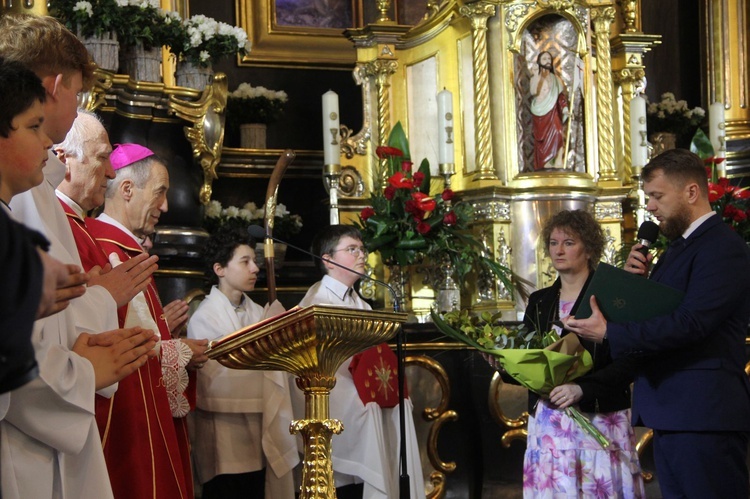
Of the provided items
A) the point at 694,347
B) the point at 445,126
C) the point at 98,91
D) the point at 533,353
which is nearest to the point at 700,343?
the point at 694,347

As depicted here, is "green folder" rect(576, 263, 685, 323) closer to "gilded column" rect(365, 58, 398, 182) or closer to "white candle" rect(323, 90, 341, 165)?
"white candle" rect(323, 90, 341, 165)

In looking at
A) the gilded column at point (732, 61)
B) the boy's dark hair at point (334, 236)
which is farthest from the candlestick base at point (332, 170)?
the gilded column at point (732, 61)

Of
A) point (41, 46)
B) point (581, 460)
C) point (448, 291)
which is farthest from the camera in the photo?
point (448, 291)

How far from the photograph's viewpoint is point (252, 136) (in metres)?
6.68

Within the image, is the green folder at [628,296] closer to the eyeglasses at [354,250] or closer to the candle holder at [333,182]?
the eyeglasses at [354,250]

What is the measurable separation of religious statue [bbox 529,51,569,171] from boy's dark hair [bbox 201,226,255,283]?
2196mm

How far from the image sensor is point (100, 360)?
2402 millimetres

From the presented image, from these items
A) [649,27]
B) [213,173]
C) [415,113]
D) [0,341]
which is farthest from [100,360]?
[649,27]

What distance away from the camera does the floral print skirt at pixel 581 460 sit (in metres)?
4.02

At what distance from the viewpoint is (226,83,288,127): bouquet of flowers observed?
21.5ft

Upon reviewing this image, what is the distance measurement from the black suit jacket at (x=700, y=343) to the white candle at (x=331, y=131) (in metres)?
2.69

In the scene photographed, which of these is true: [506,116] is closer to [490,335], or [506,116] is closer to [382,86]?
[382,86]

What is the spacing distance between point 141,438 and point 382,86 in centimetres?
395

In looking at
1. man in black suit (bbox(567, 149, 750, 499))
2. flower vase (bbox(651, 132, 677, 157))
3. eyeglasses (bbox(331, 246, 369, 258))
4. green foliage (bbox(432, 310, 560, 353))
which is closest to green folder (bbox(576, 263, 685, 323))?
man in black suit (bbox(567, 149, 750, 499))
